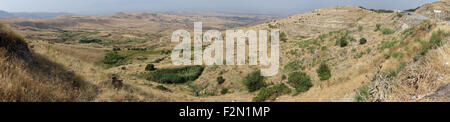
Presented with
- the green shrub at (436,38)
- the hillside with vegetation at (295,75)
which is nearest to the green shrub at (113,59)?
the hillside with vegetation at (295,75)

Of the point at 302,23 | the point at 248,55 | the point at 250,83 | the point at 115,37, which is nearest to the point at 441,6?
the point at 302,23

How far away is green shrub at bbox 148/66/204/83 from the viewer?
29.0 m

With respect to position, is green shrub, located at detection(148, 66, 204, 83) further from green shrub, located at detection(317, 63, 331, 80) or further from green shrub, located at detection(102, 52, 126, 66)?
green shrub, located at detection(102, 52, 126, 66)

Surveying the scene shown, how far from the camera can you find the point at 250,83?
715 inches

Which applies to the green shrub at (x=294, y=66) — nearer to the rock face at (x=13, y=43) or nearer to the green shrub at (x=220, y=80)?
the green shrub at (x=220, y=80)

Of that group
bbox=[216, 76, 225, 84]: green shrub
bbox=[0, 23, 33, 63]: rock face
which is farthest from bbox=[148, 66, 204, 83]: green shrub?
bbox=[0, 23, 33, 63]: rock face

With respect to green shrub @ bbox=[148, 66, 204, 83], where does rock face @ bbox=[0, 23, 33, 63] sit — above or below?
above

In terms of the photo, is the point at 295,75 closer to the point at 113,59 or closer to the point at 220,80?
the point at 220,80

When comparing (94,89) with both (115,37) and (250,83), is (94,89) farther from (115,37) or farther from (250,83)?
(115,37)

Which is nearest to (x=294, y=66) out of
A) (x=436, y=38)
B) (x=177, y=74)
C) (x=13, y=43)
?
(x=436, y=38)

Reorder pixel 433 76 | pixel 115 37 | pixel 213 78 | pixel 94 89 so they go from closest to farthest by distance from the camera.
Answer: pixel 433 76
pixel 94 89
pixel 213 78
pixel 115 37

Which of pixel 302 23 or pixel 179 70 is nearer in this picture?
pixel 179 70

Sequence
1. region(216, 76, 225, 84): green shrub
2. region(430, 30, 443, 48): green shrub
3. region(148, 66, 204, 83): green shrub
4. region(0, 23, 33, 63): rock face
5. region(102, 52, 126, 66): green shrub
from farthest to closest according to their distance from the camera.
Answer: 1. region(102, 52, 126, 66): green shrub
2. region(148, 66, 204, 83): green shrub
3. region(216, 76, 225, 84): green shrub
4. region(430, 30, 443, 48): green shrub
5. region(0, 23, 33, 63): rock face
